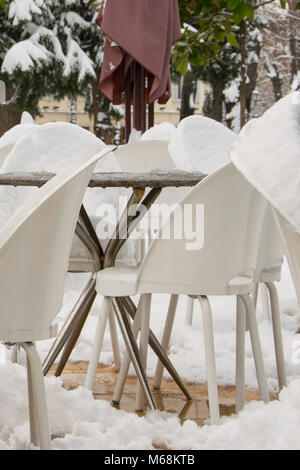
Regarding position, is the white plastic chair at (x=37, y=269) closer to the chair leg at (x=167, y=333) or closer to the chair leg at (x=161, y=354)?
the chair leg at (x=161, y=354)

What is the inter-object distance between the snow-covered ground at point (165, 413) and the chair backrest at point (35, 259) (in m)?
0.19

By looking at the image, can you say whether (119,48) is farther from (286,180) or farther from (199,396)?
(286,180)

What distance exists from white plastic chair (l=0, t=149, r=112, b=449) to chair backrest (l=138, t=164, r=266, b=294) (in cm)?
84

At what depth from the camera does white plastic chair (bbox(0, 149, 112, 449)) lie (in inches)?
65.7

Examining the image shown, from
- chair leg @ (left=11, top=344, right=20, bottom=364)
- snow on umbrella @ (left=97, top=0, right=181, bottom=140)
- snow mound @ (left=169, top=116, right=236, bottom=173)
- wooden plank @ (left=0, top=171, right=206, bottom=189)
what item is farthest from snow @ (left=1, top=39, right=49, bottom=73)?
wooden plank @ (left=0, top=171, right=206, bottom=189)

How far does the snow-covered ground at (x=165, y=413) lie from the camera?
1.67 m

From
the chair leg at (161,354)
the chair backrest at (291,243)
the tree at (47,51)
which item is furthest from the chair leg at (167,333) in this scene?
the tree at (47,51)

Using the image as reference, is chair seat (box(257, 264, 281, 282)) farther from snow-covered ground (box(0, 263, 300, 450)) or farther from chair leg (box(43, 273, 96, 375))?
chair leg (box(43, 273, 96, 375))

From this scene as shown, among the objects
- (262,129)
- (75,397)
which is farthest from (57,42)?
(262,129)

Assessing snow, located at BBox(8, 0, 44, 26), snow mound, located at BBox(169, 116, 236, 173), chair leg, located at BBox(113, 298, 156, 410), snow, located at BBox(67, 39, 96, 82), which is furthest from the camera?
snow, located at BBox(67, 39, 96, 82)

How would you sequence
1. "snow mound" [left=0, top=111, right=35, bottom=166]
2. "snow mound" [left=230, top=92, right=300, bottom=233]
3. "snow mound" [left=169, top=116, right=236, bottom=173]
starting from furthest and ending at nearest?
"snow mound" [left=0, top=111, right=35, bottom=166]
"snow mound" [left=169, top=116, right=236, bottom=173]
"snow mound" [left=230, top=92, right=300, bottom=233]

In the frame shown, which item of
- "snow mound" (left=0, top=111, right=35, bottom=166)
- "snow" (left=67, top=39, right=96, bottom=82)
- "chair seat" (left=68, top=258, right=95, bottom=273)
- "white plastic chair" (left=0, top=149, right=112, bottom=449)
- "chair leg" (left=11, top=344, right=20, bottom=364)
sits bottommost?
"snow" (left=67, top=39, right=96, bottom=82)

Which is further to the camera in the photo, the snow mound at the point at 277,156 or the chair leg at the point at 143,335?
the chair leg at the point at 143,335

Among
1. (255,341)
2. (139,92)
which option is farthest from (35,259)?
(139,92)
